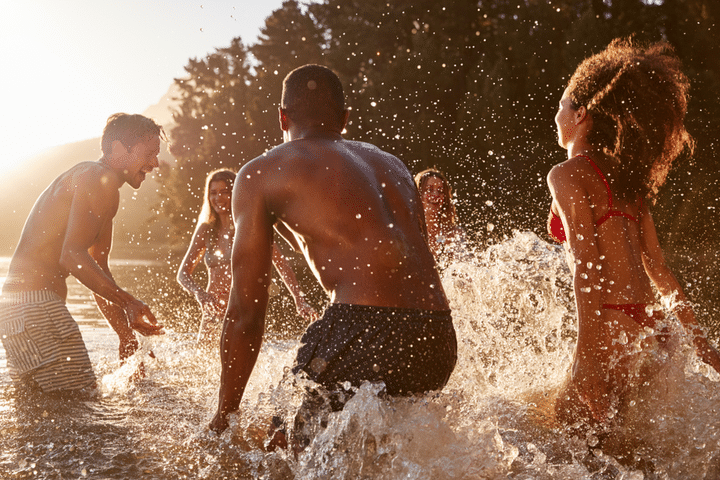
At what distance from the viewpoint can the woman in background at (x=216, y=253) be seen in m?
6.20

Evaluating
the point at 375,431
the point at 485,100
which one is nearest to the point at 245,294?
the point at 375,431

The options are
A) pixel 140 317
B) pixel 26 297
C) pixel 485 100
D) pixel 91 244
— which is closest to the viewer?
pixel 140 317

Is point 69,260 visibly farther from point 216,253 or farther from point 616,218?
point 616,218

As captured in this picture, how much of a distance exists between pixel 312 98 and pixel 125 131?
2.28 meters

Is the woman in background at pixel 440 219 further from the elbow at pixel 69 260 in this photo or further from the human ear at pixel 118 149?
the elbow at pixel 69 260

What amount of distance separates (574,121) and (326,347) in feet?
6.09

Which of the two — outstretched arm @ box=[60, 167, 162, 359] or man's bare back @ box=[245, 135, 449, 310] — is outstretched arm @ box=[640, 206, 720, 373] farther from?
outstretched arm @ box=[60, 167, 162, 359]

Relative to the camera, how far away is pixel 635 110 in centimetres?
318

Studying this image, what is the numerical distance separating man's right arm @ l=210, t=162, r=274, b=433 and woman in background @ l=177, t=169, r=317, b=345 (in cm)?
348

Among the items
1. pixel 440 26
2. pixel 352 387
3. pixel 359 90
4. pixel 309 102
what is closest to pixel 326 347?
pixel 352 387

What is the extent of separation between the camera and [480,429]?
2.74m

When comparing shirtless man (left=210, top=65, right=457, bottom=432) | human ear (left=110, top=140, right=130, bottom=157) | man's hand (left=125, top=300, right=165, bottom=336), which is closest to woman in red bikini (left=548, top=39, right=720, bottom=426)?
shirtless man (left=210, top=65, right=457, bottom=432)

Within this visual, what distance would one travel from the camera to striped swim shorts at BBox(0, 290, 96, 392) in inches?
163

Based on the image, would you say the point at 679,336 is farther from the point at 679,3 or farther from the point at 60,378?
the point at 679,3
